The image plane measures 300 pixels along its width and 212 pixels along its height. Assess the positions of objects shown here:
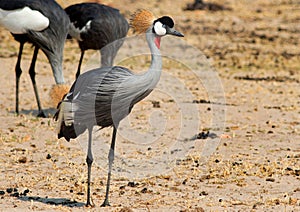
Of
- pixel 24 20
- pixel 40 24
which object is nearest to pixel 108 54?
pixel 40 24

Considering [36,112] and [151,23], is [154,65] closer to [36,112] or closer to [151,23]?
[151,23]

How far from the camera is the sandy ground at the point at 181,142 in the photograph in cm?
657

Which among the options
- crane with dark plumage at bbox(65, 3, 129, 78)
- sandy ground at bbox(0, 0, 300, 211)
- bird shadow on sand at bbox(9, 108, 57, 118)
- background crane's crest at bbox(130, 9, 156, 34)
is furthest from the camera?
crane with dark plumage at bbox(65, 3, 129, 78)

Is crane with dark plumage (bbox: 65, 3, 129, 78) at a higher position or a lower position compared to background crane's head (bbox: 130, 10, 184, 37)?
higher

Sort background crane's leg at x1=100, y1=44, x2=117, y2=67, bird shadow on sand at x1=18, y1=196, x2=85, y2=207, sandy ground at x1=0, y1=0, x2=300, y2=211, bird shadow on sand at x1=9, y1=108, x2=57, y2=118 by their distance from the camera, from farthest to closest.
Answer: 1. background crane's leg at x1=100, y1=44, x2=117, y2=67
2. bird shadow on sand at x1=9, y1=108, x2=57, y2=118
3. sandy ground at x1=0, y1=0, x2=300, y2=211
4. bird shadow on sand at x1=18, y1=196, x2=85, y2=207

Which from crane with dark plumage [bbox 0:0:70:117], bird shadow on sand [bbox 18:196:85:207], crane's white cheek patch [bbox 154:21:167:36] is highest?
crane with dark plumage [bbox 0:0:70:117]

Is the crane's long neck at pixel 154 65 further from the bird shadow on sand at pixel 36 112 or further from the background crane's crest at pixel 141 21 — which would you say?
the bird shadow on sand at pixel 36 112

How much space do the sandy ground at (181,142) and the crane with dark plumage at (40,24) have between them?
72cm

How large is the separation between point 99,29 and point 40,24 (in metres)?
1.27

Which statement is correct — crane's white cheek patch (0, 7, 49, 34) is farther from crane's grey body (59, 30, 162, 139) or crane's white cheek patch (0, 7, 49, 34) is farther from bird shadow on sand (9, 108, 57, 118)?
crane's grey body (59, 30, 162, 139)

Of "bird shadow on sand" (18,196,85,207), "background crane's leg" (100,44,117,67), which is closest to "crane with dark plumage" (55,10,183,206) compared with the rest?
"bird shadow on sand" (18,196,85,207)

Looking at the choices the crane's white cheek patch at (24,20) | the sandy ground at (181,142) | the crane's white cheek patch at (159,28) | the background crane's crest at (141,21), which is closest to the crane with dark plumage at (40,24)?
the crane's white cheek patch at (24,20)

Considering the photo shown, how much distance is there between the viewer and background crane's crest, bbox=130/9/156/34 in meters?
6.35

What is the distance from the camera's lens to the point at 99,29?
34.9 ft
